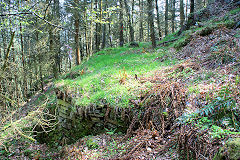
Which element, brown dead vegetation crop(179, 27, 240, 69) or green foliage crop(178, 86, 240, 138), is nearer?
green foliage crop(178, 86, 240, 138)

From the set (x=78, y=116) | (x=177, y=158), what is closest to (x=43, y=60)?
(x=78, y=116)

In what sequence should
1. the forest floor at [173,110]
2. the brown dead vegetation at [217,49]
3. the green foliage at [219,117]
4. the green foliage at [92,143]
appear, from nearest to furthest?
1. the green foliage at [219,117]
2. the forest floor at [173,110]
3. the green foliage at [92,143]
4. the brown dead vegetation at [217,49]

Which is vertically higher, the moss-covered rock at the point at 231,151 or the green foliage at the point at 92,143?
the moss-covered rock at the point at 231,151

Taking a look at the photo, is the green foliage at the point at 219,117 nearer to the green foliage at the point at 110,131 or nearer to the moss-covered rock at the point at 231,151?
the moss-covered rock at the point at 231,151

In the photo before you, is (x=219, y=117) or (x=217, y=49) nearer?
(x=219, y=117)

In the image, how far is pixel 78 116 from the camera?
5.18 meters

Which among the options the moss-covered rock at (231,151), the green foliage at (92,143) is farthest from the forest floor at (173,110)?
the moss-covered rock at (231,151)

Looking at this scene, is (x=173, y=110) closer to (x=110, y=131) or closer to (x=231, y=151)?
(x=231, y=151)

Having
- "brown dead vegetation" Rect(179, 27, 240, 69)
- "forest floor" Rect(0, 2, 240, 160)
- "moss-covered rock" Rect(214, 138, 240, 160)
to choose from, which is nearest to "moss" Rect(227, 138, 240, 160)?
"moss-covered rock" Rect(214, 138, 240, 160)

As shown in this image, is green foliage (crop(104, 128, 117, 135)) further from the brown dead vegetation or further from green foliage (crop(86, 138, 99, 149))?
the brown dead vegetation

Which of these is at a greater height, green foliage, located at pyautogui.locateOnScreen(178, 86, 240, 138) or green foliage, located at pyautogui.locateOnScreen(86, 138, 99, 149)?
green foliage, located at pyautogui.locateOnScreen(178, 86, 240, 138)

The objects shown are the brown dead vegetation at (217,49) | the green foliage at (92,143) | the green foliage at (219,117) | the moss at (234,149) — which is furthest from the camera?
the brown dead vegetation at (217,49)

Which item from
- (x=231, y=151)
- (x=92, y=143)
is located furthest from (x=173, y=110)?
(x=92, y=143)

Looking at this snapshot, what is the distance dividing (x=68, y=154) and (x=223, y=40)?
264 inches
